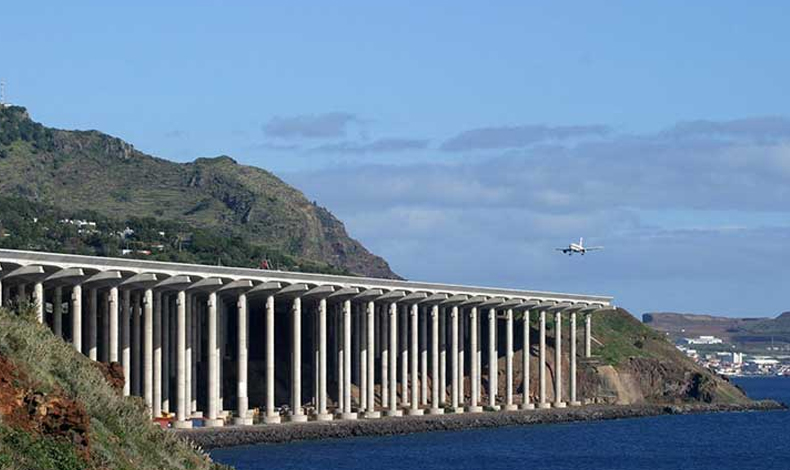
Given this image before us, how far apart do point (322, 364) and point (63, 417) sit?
77389mm

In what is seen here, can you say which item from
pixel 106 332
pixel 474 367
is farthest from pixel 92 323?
pixel 474 367

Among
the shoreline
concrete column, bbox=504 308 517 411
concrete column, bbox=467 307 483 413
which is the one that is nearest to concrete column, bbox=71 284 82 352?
the shoreline

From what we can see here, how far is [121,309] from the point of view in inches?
4090

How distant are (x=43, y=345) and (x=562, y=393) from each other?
105 metres

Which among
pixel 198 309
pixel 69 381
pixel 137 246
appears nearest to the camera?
pixel 69 381

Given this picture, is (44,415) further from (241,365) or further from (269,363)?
(269,363)

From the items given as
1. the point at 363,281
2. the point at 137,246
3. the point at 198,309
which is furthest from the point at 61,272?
the point at 137,246

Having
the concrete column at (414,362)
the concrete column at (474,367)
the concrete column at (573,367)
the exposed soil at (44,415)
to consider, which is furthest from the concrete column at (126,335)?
the exposed soil at (44,415)

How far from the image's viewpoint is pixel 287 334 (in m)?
135

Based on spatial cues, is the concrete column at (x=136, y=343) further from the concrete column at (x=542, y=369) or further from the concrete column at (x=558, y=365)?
the concrete column at (x=558, y=365)

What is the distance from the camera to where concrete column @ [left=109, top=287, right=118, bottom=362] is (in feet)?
312

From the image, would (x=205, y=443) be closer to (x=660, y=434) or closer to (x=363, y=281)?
(x=363, y=281)

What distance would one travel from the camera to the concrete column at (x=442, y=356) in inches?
5340

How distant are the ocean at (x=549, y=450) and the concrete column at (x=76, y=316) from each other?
830cm
